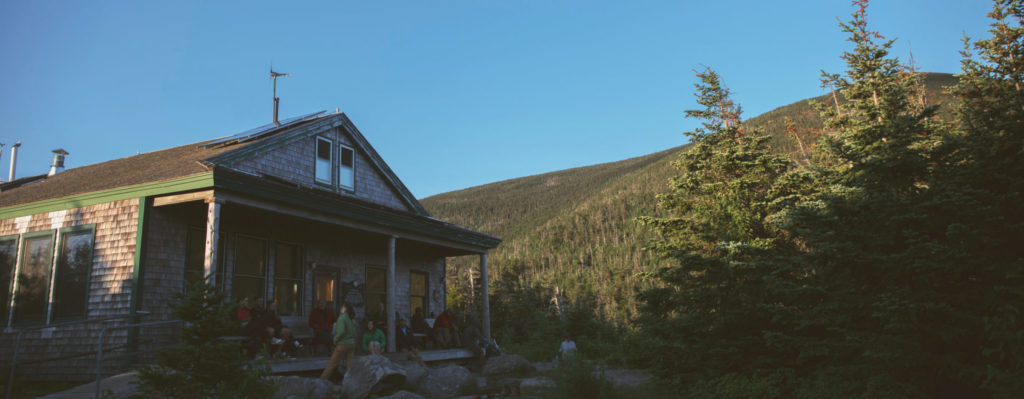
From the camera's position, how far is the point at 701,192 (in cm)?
1443

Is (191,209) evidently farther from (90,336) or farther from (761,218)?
(761,218)

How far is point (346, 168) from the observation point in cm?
1689

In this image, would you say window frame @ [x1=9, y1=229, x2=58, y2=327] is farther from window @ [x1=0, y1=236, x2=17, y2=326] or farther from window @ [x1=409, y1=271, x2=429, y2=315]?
window @ [x1=409, y1=271, x2=429, y2=315]

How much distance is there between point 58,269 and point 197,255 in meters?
2.48

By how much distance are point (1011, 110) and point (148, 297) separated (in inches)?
546

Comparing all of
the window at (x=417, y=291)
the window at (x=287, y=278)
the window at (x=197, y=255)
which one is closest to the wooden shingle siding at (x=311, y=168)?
the window at (x=197, y=255)

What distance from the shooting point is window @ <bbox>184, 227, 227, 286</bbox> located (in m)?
12.1

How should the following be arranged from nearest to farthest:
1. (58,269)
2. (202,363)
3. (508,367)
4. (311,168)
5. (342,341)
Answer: (202,363), (342,341), (58,269), (508,367), (311,168)

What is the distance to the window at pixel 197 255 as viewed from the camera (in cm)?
1208

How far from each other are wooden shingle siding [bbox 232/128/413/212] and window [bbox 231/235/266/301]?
1546mm

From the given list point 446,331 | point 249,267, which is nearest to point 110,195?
point 249,267

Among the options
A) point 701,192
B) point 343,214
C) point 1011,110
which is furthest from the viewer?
point 701,192

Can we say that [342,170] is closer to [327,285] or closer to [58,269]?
[327,285]

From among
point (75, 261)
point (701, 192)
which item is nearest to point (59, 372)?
point (75, 261)
